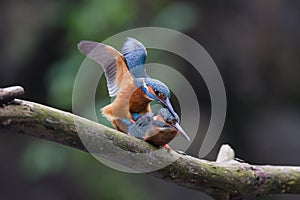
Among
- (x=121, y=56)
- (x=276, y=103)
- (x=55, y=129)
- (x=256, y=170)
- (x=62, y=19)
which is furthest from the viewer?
(x=276, y=103)

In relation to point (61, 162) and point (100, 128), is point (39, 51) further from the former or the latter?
point (100, 128)

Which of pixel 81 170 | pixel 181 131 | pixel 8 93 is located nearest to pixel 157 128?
pixel 181 131

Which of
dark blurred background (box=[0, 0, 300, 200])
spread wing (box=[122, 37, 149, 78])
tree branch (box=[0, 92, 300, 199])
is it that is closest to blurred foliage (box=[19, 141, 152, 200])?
dark blurred background (box=[0, 0, 300, 200])

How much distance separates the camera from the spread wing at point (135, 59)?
38.3 inches

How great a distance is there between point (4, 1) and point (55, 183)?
0.91m

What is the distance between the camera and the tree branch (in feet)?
2.74

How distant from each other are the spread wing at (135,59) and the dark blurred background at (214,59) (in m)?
1.50

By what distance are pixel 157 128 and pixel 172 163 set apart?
12cm

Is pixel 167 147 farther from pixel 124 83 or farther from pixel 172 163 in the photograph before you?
pixel 124 83

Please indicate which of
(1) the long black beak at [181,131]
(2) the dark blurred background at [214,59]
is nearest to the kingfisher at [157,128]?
(1) the long black beak at [181,131]

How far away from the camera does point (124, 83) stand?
0.95m

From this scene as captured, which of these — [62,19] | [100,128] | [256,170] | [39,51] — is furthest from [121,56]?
[39,51]

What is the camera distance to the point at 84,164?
2596 mm

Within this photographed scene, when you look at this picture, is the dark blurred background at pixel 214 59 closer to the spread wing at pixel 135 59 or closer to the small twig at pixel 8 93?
the spread wing at pixel 135 59
